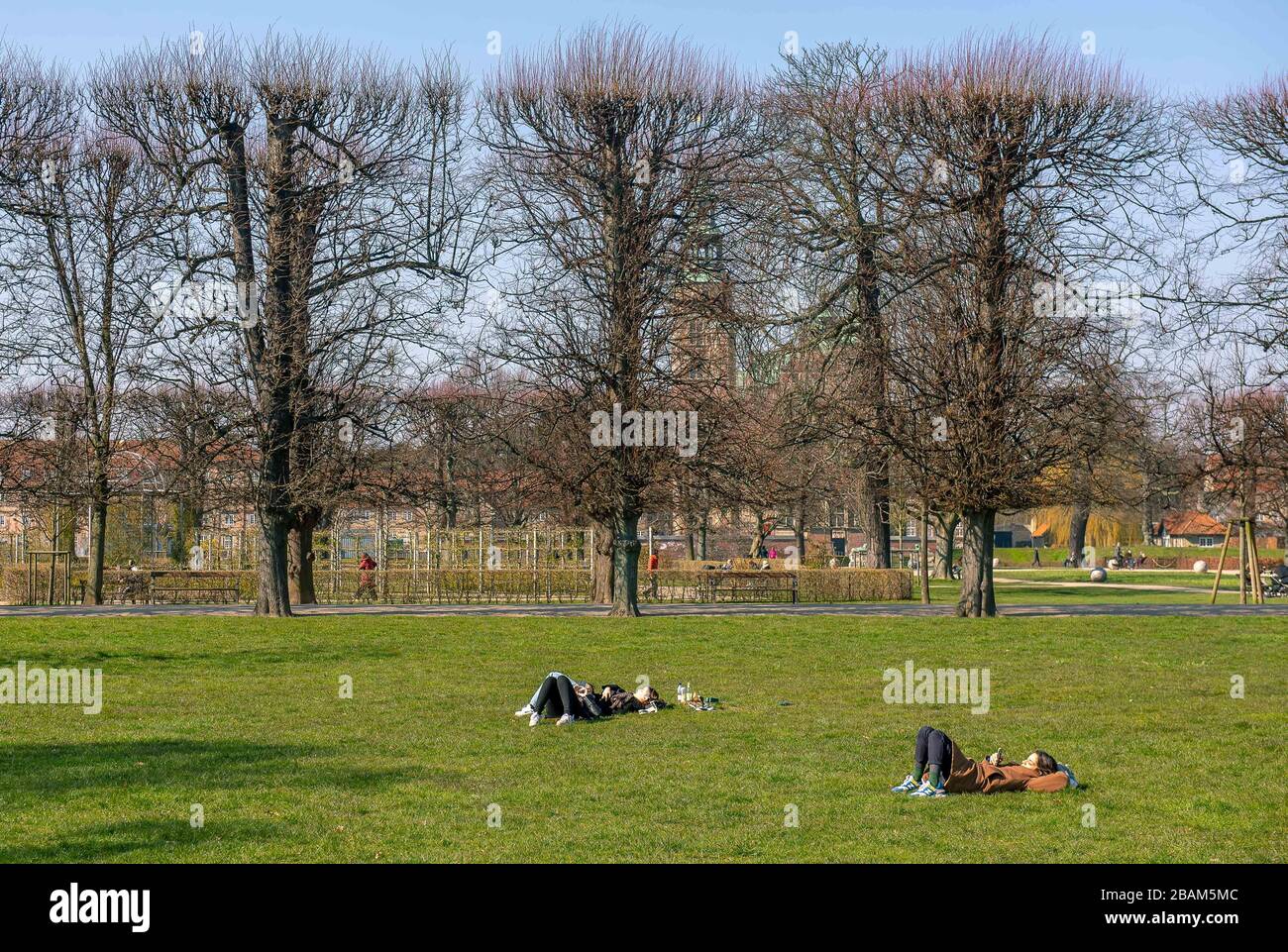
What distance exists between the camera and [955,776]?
997cm

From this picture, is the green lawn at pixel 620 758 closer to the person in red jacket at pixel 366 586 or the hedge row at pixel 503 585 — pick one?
the hedge row at pixel 503 585

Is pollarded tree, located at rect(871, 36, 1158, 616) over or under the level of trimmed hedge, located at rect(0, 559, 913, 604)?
over

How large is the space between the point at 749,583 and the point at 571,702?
21.5 m

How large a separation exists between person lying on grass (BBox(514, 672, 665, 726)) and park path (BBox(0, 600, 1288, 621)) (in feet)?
46.3

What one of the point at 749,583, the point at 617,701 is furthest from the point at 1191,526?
the point at 617,701

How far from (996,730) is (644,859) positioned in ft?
19.2

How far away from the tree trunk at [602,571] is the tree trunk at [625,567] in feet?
12.0

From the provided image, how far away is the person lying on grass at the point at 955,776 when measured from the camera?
32.7 feet

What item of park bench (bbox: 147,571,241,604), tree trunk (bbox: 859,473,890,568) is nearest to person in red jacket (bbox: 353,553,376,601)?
park bench (bbox: 147,571,241,604)

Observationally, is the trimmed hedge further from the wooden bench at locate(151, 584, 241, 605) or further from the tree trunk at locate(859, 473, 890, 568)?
the tree trunk at locate(859, 473, 890, 568)

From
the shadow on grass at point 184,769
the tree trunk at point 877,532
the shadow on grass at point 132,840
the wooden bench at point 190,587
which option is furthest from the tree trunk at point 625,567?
the shadow on grass at point 132,840

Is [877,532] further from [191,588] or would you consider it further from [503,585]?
[191,588]

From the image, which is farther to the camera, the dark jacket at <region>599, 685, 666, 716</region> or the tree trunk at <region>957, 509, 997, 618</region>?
the tree trunk at <region>957, 509, 997, 618</region>

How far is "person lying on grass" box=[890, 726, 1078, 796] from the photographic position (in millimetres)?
9969
